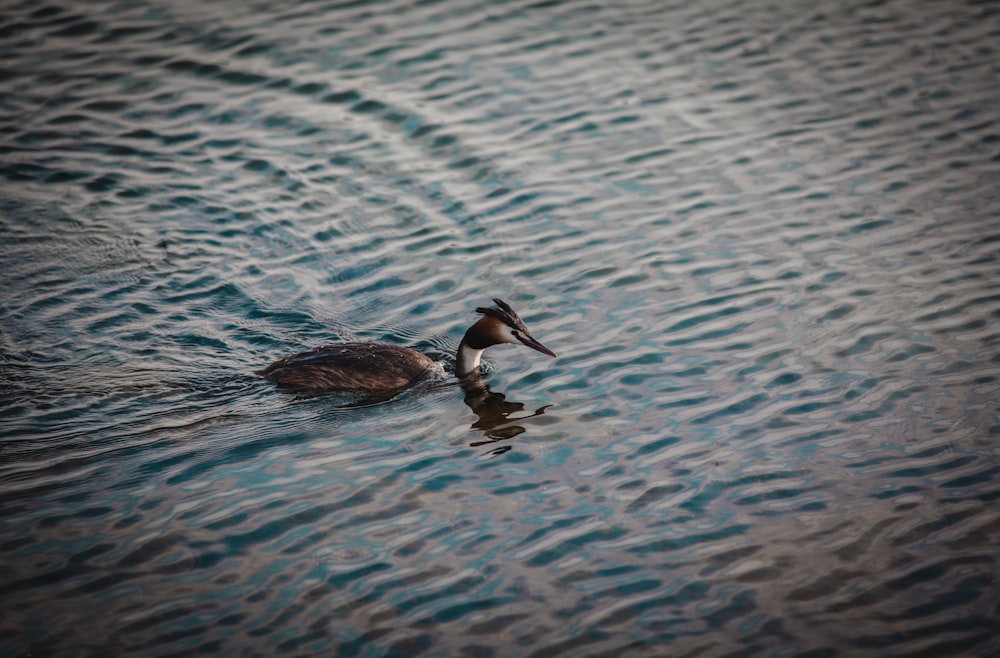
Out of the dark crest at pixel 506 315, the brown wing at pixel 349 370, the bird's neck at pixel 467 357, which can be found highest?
the dark crest at pixel 506 315

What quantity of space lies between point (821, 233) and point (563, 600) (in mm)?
6745

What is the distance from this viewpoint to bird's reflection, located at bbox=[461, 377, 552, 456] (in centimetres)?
880

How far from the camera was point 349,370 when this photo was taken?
373 inches

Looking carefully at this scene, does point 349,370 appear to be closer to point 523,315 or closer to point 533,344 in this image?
point 533,344

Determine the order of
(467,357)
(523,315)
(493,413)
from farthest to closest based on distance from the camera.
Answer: (523,315)
(467,357)
(493,413)

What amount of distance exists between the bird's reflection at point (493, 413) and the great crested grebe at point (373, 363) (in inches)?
16.8

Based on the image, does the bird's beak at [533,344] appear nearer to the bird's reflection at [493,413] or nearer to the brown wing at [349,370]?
the bird's reflection at [493,413]

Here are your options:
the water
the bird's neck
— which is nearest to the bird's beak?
the water

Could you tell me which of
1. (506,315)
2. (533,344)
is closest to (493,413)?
(533,344)

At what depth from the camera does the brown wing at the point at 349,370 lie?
31.1ft

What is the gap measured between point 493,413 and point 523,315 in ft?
5.29

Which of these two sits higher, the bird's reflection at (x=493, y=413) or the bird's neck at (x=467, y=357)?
the bird's neck at (x=467, y=357)

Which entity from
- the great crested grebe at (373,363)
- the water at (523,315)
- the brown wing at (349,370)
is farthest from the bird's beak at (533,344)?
the brown wing at (349,370)

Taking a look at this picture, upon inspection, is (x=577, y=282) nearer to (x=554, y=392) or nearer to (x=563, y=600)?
(x=554, y=392)
